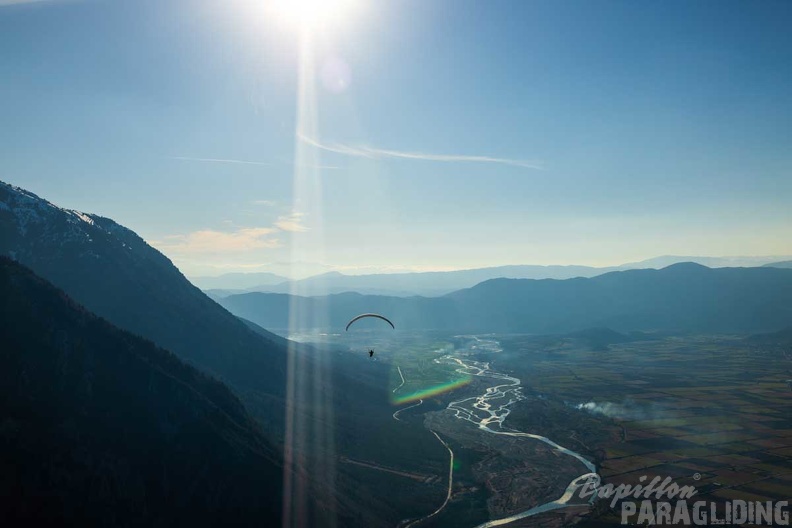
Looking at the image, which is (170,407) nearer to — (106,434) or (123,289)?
(106,434)

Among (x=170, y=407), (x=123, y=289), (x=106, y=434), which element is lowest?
(x=106, y=434)

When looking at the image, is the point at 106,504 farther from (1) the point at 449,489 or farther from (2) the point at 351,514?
(1) the point at 449,489

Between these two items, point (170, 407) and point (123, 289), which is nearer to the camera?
point (170, 407)

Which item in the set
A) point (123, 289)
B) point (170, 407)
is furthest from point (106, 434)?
point (123, 289)

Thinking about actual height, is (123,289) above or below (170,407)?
above

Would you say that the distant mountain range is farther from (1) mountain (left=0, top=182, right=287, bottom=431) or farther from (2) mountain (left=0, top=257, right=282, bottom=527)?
(1) mountain (left=0, top=182, right=287, bottom=431)

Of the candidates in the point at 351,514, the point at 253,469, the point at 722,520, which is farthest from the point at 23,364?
the point at 722,520

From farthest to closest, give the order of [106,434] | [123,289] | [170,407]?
[123,289] → [170,407] → [106,434]
